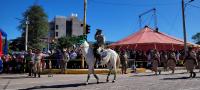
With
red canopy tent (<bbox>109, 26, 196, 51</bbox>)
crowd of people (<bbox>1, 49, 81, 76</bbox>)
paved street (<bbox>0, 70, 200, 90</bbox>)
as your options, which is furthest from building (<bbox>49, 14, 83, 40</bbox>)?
paved street (<bbox>0, 70, 200, 90</bbox>)

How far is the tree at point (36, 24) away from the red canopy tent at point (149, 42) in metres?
56.1

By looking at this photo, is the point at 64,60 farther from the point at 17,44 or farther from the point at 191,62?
the point at 17,44

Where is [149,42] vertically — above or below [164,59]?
above

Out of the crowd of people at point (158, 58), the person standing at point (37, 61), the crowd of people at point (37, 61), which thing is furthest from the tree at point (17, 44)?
the person standing at point (37, 61)

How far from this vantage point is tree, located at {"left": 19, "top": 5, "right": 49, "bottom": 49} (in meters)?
97.4

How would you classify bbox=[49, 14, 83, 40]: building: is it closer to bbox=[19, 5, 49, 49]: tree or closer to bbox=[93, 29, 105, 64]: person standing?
bbox=[19, 5, 49, 49]: tree

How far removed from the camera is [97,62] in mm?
18422

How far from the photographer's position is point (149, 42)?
40062 mm

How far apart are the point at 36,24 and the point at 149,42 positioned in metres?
61.8

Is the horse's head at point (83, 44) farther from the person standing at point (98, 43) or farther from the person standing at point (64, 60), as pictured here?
the person standing at point (64, 60)

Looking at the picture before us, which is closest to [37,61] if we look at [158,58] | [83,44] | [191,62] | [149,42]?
[158,58]

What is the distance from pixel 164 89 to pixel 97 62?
4.55m

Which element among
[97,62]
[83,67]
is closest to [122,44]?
[83,67]

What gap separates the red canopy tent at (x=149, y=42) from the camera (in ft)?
133
